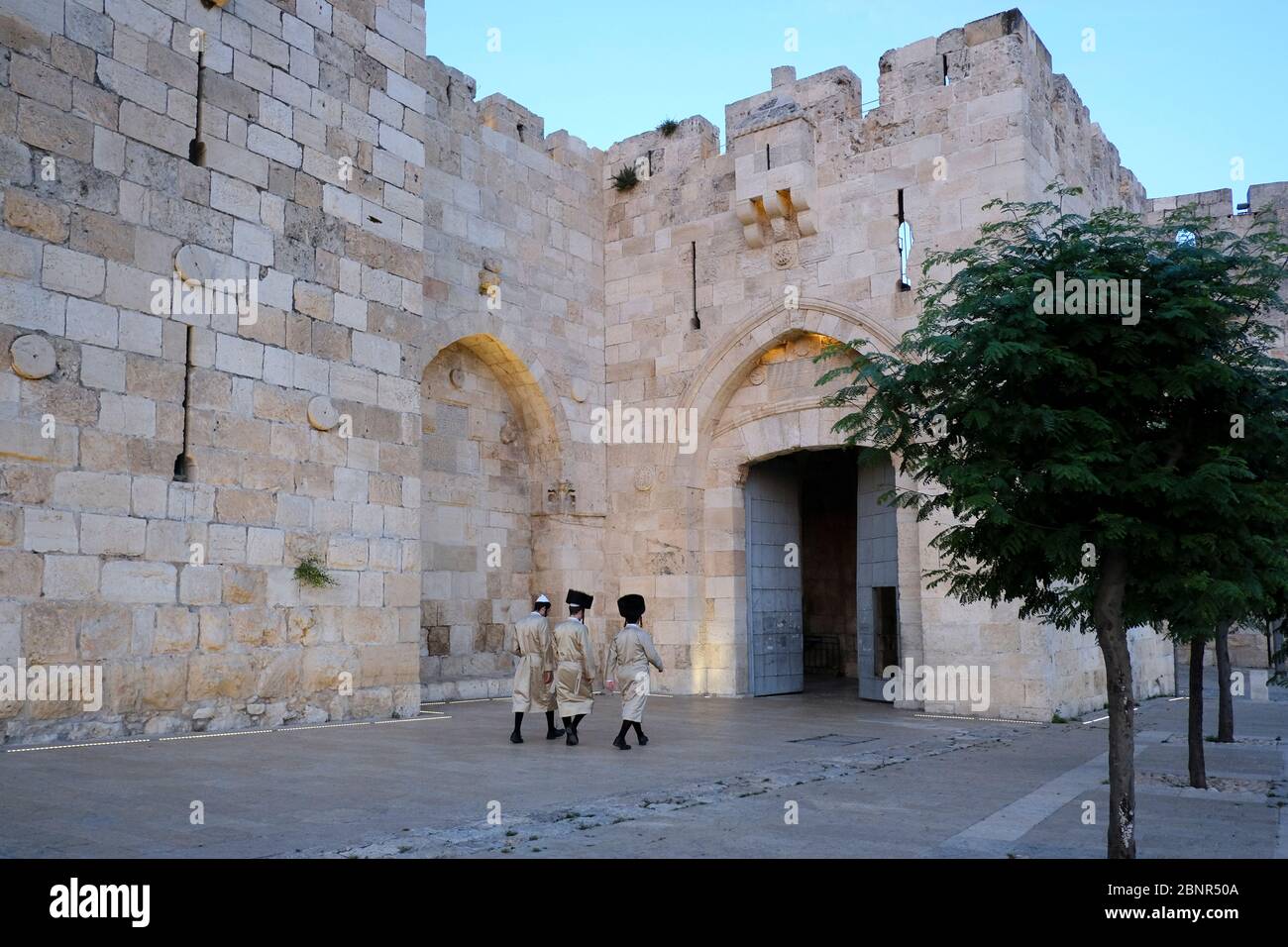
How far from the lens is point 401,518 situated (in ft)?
37.7

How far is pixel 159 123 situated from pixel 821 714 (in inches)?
369

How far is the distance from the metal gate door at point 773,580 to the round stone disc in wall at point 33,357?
9.28m

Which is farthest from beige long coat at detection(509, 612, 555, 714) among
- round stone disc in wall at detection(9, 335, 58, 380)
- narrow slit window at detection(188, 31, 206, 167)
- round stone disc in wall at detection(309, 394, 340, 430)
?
narrow slit window at detection(188, 31, 206, 167)

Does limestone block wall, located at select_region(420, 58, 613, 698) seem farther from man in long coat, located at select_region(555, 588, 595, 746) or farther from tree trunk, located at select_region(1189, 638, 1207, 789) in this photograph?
tree trunk, located at select_region(1189, 638, 1207, 789)

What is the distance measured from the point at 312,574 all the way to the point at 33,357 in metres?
3.19

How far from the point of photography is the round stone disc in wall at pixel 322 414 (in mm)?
10594

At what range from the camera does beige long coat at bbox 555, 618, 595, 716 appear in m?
9.59

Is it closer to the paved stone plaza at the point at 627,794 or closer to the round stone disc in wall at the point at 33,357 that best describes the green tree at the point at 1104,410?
the paved stone plaza at the point at 627,794

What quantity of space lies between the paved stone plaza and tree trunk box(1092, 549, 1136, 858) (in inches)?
14.7

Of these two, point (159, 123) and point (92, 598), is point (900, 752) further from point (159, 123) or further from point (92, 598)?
point (159, 123)

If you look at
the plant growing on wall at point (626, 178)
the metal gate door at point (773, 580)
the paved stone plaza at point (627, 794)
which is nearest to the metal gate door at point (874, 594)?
the metal gate door at point (773, 580)

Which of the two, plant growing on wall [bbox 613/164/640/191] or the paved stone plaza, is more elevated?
plant growing on wall [bbox 613/164/640/191]

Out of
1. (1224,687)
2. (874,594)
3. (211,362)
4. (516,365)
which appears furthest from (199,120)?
(1224,687)
